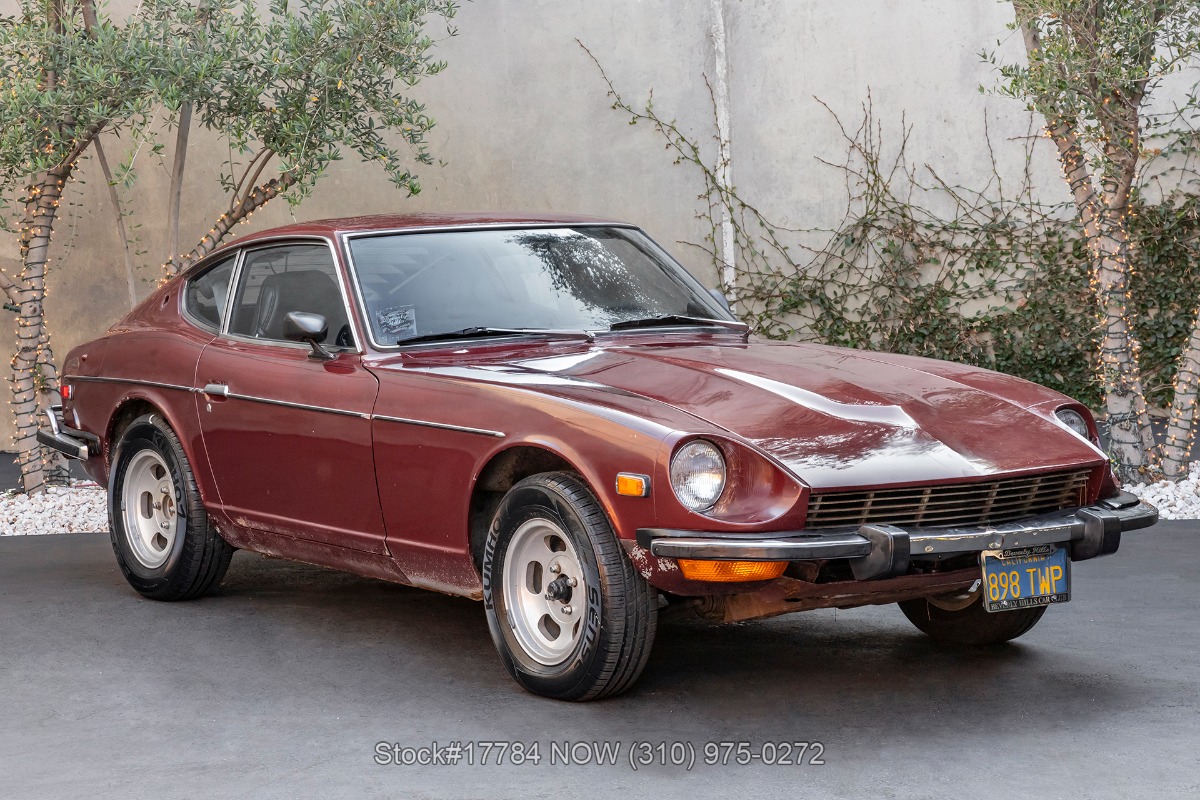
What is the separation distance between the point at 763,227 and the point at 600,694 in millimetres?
7773

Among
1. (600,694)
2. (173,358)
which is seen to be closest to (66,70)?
(173,358)

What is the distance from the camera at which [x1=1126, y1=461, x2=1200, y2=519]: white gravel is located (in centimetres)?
771

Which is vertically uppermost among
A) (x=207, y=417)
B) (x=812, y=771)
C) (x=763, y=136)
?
(x=763, y=136)

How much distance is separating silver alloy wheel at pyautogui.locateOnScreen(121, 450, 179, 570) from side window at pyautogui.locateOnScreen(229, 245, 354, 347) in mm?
781

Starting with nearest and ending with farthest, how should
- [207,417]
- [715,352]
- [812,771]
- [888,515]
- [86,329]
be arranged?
[812,771] → [888,515] → [715,352] → [207,417] → [86,329]

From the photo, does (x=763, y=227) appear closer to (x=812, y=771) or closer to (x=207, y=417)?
(x=207, y=417)

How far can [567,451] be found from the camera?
13.7 ft

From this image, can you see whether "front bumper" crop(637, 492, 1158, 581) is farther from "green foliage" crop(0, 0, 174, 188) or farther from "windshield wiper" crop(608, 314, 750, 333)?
"green foliage" crop(0, 0, 174, 188)

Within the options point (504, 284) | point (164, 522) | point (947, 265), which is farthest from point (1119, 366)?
point (164, 522)

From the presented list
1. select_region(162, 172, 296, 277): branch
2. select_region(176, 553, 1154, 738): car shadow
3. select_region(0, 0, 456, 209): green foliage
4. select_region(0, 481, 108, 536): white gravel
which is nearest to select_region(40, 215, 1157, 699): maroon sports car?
select_region(176, 553, 1154, 738): car shadow

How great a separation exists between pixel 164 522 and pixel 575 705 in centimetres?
252

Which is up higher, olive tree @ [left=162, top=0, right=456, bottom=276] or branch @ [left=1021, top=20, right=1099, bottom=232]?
olive tree @ [left=162, top=0, right=456, bottom=276]

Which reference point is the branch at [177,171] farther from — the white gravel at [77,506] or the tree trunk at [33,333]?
the white gravel at [77,506]

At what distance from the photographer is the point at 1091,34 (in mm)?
7555
